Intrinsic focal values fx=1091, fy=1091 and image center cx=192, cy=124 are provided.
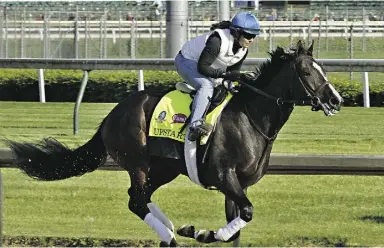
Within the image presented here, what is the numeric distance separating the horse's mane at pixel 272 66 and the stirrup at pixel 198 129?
0.52 m

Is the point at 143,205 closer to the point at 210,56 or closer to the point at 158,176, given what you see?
the point at 158,176

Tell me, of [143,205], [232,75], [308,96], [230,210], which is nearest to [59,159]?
[143,205]

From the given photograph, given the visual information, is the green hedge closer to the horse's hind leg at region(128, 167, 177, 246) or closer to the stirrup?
the horse's hind leg at region(128, 167, 177, 246)

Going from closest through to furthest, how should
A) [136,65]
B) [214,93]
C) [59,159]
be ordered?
[214,93]
[59,159]
[136,65]

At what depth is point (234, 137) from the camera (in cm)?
747

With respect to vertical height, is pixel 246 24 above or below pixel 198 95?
above

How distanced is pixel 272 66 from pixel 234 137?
60 centimetres

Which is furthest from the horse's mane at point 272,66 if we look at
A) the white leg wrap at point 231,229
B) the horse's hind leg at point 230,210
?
the white leg wrap at point 231,229

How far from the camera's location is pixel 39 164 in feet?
27.7

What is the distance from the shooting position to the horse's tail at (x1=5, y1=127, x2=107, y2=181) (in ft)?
27.6

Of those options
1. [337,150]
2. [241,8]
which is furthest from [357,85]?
[241,8]

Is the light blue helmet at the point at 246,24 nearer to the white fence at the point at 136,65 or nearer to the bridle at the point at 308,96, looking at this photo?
the bridle at the point at 308,96

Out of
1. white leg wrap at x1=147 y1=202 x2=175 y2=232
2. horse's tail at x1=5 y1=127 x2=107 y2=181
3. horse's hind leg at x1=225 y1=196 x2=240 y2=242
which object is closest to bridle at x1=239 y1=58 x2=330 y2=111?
horse's hind leg at x1=225 y1=196 x2=240 y2=242

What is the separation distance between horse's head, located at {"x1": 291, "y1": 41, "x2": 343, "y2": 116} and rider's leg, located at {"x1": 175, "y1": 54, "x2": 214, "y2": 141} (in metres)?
0.63
